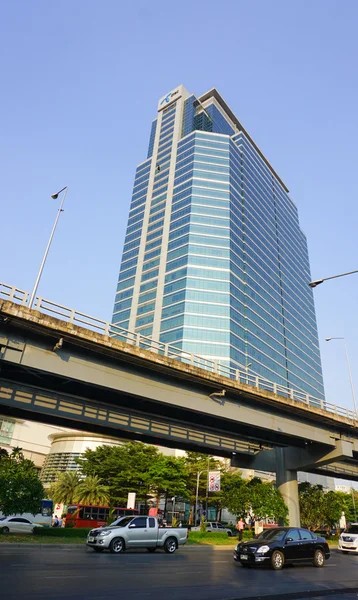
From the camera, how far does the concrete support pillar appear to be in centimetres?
3472

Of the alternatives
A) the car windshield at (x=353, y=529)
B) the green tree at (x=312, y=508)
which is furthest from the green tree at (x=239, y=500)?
the green tree at (x=312, y=508)

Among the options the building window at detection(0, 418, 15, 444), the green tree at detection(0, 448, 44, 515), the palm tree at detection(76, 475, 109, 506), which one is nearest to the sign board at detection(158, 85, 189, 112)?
the building window at detection(0, 418, 15, 444)

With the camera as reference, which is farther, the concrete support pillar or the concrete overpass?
the concrete support pillar

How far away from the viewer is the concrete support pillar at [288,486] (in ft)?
114

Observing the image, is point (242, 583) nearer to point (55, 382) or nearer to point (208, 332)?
point (55, 382)

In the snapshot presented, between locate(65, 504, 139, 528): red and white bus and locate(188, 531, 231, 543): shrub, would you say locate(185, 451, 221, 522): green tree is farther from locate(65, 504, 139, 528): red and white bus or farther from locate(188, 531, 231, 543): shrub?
locate(188, 531, 231, 543): shrub

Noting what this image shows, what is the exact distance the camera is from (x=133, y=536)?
20266mm

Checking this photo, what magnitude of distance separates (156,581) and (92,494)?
48362 mm

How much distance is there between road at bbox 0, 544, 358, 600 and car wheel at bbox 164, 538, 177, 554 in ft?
19.6

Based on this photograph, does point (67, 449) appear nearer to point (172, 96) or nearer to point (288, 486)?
point (288, 486)

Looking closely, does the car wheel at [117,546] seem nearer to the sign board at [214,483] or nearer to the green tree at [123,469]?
the sign board at [214,483]

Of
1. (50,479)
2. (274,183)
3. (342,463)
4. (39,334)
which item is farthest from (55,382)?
(274,183)

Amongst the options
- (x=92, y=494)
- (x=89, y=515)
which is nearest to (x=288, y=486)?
(x=89, y=515)

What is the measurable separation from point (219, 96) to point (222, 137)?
130 ft
